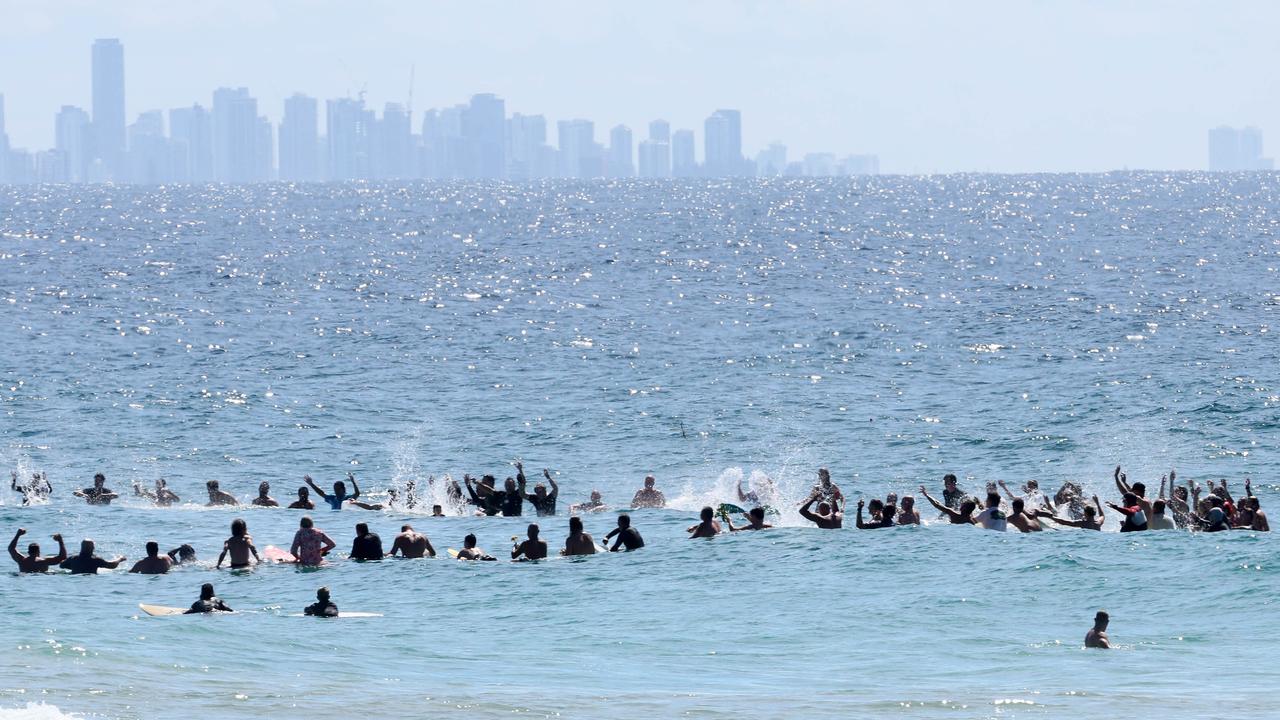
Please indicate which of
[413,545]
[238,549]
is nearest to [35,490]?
[238,549]

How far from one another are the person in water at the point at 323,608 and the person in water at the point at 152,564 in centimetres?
479

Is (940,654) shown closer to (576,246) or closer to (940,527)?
(940,527)

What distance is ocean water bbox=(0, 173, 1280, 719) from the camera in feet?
74.5

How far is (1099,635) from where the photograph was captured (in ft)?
76.5

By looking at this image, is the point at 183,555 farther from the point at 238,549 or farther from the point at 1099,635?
the point at 1099,635

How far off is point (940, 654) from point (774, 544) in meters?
7.48

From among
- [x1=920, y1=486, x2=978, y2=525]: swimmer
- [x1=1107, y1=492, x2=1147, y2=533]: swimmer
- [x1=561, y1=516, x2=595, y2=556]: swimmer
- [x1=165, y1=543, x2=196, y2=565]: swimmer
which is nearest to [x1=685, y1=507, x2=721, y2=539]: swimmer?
[x1=561, y1=516, x2=595, y2=556]: swimmer

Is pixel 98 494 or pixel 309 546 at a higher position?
pixel 98 494

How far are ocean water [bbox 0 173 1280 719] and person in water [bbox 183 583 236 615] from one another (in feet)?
1.28

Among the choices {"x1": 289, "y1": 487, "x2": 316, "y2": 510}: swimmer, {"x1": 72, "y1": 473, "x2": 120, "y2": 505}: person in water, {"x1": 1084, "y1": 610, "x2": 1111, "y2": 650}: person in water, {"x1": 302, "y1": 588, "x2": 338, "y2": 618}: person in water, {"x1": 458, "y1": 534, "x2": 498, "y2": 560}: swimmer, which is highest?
{"x1": 72, "y1": 473, "x2": 120, "y2": 505}: person in water

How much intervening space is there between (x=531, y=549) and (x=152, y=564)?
259 inches

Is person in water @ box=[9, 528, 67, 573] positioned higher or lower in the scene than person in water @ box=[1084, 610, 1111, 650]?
higher

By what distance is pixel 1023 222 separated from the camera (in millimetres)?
140375

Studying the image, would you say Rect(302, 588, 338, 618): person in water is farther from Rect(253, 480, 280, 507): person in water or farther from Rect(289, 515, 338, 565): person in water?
Rect(253, 480, 280, 507): person in water
